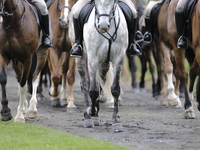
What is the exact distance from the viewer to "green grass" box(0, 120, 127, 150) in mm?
5398

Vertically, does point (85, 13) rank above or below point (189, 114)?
above

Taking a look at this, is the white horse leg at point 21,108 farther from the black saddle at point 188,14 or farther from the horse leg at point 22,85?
the black saddle at point 188,14

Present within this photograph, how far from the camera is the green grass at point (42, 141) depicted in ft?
17.7

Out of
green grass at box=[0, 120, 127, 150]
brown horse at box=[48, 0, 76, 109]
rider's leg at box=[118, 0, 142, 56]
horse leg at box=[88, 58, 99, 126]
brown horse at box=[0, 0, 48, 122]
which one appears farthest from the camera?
brown horse at box=[48, 0, 76, 109]

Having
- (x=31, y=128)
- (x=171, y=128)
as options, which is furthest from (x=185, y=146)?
(x=31, y=128)

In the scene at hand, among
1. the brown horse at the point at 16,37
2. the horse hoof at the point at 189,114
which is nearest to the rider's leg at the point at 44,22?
the brown horse at the point at 16,37

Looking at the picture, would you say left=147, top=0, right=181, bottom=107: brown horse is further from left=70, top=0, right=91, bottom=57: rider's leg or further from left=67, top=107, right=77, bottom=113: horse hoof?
left=70, top=0, right=91, bottom=57: rider's leg

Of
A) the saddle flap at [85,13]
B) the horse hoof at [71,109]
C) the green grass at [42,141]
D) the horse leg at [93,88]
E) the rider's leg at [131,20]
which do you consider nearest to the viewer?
the green grass at [42,141]

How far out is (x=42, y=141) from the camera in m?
5.90

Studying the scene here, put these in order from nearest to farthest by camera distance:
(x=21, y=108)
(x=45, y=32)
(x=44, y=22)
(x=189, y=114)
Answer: (x=21, y=108)
(x=189, y=114)
(x=44, y=22)
(x=45, y=32)

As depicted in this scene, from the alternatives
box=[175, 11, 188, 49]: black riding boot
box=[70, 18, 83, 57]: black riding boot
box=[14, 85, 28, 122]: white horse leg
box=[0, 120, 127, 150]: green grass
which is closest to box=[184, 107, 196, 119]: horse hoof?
box=[175, 11, 188, 49]: black riding boot

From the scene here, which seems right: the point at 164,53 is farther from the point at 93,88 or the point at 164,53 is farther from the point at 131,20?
the point at 93,88

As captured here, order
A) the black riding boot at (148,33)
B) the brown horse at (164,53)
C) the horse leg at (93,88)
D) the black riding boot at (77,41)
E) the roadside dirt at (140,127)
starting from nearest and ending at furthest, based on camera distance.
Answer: the roadside dirt at (140,127) < the horse leg at (93,88) < the black riding boot at (77,41) < the brown horse at (164,53) < the black riding boot at (148,33)

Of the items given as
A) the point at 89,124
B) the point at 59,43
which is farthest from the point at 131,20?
the point at 59,43
